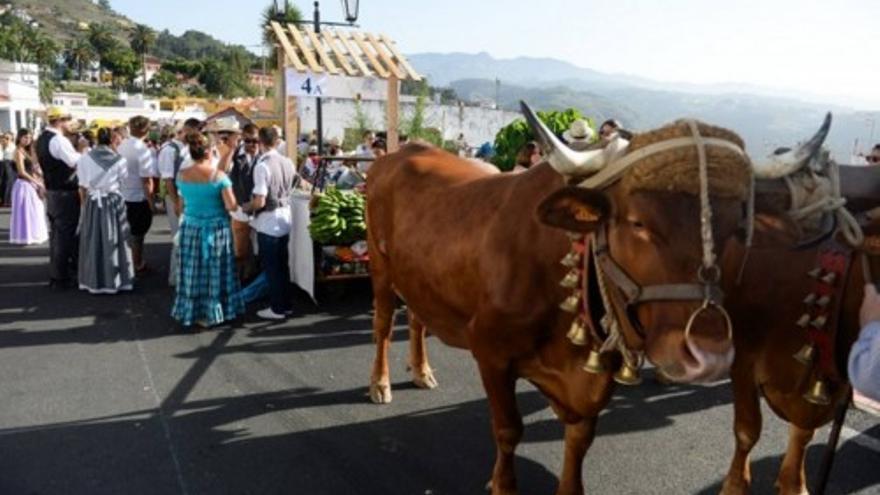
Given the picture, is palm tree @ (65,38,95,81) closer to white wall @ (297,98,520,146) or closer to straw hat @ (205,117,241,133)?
white wall @ (297,98,520,146)

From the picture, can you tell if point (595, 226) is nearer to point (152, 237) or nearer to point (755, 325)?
point (755, 325)

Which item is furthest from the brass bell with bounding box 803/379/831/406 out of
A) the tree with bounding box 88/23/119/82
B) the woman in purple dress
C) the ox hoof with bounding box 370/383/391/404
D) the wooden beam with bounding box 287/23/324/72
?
the tree with bounding box 88/23/119/82

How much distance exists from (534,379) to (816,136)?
1.49m

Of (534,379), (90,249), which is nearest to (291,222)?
(90,249)

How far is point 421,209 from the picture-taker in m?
3.94

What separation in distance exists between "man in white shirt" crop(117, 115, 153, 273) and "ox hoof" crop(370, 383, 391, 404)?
475 centimetres

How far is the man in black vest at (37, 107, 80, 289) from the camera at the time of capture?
297 inches

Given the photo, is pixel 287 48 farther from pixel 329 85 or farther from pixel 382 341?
pixel 382 341

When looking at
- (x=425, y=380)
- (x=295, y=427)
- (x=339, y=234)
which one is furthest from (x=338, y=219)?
(x=295, y=427)

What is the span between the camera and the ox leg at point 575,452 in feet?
10.2

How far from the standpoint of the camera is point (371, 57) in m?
8.28

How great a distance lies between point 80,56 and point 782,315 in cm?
14677

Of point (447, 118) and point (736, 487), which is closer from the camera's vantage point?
point (736, 487)

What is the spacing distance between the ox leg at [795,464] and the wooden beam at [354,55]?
6119 mm
